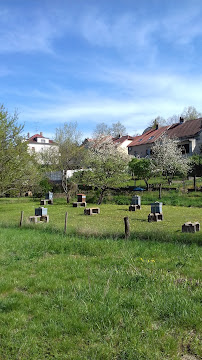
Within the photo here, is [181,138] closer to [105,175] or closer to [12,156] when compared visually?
[105,175]

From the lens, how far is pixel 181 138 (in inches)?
2041

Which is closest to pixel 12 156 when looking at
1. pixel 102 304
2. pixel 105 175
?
pixel 105 175

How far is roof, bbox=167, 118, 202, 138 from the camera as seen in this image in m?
50.2

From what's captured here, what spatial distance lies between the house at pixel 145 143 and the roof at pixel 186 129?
211 cm

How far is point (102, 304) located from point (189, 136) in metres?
48.6

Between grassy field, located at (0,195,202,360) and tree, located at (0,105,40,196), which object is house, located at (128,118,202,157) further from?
grassy field, located at (0,195,202,360)

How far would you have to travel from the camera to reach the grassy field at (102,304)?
396cm

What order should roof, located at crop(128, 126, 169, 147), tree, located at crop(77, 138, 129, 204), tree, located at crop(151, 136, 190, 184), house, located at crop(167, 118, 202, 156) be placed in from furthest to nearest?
roof, located at crop(128, 126, 169, 147), house, located at crop(167, 118, 202, 156), tree, located at crop(151, 136, 190, 184), tree, located at crop(77, 138, 129, 204)

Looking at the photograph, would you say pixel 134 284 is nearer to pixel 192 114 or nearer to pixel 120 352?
pixel 120 352

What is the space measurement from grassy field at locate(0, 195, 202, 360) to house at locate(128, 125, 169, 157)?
4951cm

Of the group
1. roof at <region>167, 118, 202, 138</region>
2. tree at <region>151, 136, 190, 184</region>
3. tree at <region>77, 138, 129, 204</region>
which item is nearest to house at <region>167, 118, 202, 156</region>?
roof at <region>167, 118, 202, 138</region>

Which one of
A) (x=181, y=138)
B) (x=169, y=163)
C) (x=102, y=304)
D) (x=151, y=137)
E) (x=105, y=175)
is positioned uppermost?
(x=151, y=137)

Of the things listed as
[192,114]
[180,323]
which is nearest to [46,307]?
[180,323]

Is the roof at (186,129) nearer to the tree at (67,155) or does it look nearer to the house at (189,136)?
the house at (189,136)
